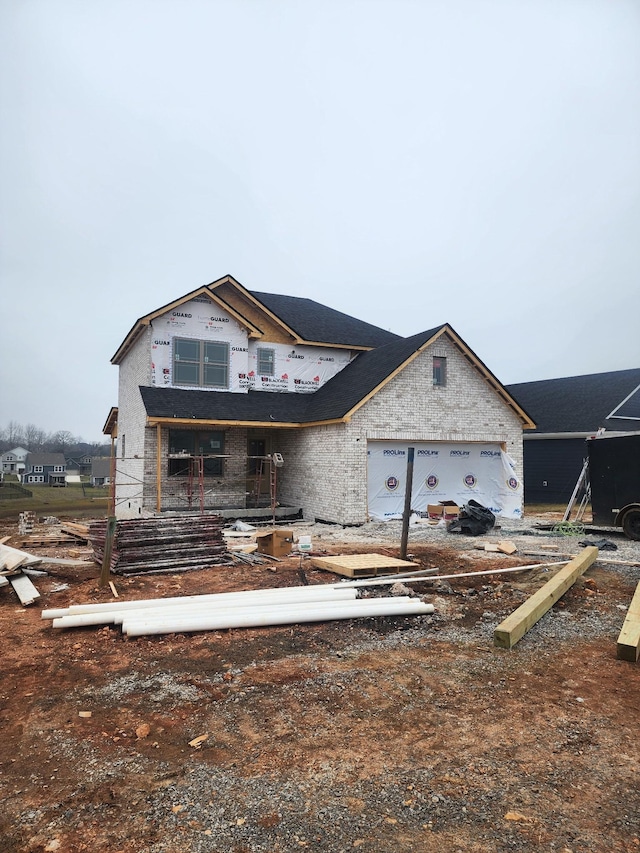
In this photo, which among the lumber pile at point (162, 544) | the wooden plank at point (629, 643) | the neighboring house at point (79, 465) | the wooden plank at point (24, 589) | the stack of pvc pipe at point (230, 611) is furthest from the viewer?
the neighboring house at point (79, 465)

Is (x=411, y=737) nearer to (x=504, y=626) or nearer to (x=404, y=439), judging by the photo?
(x=504, y=626)

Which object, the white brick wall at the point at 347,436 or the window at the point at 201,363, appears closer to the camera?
the white brick wall at the point at 347,436

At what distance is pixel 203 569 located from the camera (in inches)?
418

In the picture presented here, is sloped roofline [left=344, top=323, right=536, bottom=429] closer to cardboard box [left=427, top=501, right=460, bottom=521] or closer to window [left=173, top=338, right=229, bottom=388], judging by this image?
cardboard box [left=427, top=501, right=460, bottom=521]

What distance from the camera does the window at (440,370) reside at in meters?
19.4

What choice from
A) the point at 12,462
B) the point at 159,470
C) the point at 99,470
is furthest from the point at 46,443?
the point at 159,470

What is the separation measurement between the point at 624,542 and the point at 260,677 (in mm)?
11635

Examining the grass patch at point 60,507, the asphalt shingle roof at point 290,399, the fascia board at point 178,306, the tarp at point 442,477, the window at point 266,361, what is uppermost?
the fascia board at point 178,306

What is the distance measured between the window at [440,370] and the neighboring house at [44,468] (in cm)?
8336

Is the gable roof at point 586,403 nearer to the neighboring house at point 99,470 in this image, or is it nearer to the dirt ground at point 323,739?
the dirt ground at point 323,739

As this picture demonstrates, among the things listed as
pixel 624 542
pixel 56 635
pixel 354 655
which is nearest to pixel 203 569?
pixel 56 635

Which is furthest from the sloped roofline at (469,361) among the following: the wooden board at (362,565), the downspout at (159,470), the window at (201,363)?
the wooden board at (362,565)

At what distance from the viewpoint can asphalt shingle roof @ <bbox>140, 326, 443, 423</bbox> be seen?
17703 mm

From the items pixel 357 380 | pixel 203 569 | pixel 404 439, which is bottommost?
pixel 203 569
